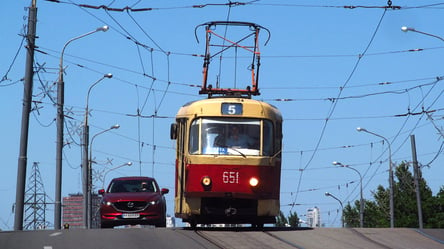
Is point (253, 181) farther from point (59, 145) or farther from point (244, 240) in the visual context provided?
point (59, 145)

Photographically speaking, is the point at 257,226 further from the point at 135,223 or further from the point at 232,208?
the point at 135,223

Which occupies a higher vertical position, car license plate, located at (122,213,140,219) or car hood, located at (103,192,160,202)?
car hood, located at (103,192,160,202)

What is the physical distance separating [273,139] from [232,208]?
199 centimetres

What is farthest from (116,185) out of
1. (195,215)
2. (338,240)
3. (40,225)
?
(40,225)

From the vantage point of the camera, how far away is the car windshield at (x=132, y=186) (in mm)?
26016

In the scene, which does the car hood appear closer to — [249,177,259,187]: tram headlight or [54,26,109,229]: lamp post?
[249,177,259,187]: tram headlight

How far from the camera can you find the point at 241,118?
21312 mm

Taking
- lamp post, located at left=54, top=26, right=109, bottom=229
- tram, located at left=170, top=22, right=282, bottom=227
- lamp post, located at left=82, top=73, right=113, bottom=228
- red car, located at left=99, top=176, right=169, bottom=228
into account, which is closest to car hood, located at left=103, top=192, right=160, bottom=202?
red car, located at left=99, top=176, right=169, bottom=228

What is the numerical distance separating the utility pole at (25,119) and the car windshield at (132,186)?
8.73 feet

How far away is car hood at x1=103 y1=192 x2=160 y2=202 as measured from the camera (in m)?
25.0

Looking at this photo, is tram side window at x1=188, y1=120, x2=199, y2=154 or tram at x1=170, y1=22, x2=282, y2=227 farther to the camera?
tram side window at x1=188, y1=120, x2=199, y2=154

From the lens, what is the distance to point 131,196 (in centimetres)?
2508

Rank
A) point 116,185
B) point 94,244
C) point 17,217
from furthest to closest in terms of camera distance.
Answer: point 116,185
point 17,217
point 94,244

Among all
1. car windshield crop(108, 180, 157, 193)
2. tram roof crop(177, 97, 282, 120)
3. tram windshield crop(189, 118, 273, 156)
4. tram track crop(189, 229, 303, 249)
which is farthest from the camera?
car windshield crop(108, 180, 157, 193)
